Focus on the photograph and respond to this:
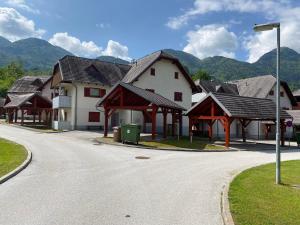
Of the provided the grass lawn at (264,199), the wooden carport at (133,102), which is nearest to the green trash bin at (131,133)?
the wooden carport at (133,102)

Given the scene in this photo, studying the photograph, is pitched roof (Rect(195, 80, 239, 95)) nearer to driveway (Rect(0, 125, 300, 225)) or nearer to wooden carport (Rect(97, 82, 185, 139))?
wooden carport (Rect(97, 82, 185, 139))

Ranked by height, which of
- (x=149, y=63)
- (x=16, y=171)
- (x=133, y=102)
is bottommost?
(x=16, y=171)

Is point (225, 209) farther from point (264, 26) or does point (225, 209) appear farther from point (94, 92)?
point (94, 92)

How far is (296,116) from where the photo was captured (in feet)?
135

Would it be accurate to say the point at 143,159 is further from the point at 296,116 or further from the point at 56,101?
the point at 296,116

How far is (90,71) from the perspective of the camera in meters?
41.2

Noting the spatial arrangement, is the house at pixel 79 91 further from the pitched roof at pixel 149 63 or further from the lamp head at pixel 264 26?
the lamp head at pixel 264 26

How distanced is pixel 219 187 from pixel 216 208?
2606mm

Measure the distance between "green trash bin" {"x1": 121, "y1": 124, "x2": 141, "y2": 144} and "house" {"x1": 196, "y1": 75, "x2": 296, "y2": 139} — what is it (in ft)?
58.5

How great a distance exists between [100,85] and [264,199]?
33.4 m

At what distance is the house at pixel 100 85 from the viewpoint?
38.5 metres

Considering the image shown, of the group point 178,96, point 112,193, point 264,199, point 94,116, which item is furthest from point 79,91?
point 264,199

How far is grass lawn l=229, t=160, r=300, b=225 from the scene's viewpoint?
22.8ft

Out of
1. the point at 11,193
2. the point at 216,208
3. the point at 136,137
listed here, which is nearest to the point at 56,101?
the point at 136,137
